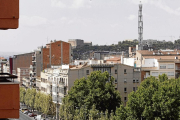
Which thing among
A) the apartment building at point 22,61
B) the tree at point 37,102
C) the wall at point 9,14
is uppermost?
the wall at point 9,14

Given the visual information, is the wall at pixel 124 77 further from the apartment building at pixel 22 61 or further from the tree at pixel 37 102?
the apartment building at pixel 22 61

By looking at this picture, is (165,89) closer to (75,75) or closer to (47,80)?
(75,75)

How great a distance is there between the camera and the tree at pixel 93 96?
73.4 meters

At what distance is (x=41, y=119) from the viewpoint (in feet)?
286

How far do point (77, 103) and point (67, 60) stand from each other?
164 ft

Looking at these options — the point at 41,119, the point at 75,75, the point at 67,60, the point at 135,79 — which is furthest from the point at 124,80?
the point at 67,60

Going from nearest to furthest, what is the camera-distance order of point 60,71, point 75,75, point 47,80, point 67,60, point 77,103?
point 77,103 < point 75,75 < point 60,71 < point 47,80 < point 67,60

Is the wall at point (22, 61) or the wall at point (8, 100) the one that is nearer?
the wall at point (8, 100)

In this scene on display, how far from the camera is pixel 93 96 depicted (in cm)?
7312

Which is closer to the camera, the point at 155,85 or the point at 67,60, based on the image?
the point at 155,85

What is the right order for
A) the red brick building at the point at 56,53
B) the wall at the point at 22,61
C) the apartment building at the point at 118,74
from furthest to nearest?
the wall at the point at 22,61
the red brick building at the point at 56,53
the apartment building at the point at 118,74

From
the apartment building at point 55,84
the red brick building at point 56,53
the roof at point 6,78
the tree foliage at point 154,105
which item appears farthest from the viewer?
the red brick building at point 56,53

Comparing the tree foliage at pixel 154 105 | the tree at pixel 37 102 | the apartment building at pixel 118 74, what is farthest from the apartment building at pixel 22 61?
the tree foliage at pixel 154 105

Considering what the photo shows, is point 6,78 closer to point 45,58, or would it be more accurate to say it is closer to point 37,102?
point 37,102
